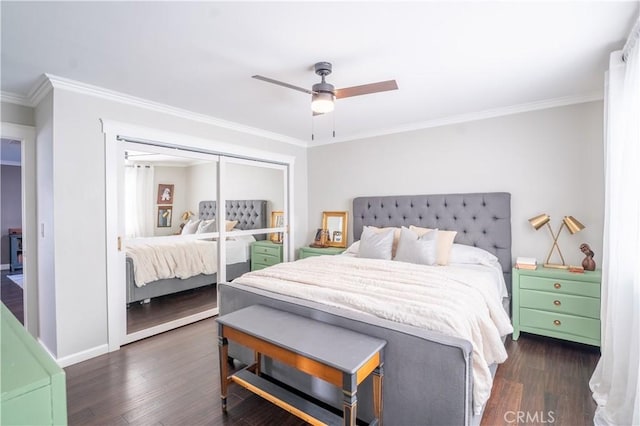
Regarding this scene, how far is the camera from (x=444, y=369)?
1495 millimetres

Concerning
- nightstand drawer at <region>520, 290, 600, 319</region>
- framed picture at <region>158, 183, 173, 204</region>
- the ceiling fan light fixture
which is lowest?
nightstand drawer at <region>520, 290, 600, 319</region>

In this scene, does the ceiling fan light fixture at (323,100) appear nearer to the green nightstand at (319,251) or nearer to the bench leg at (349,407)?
the bench leg at (349,407)

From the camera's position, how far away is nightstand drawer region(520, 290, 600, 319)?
2627mm

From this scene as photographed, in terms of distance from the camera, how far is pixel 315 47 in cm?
200

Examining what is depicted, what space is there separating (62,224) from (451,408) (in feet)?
10.2

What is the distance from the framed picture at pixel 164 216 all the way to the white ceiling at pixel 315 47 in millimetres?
1105

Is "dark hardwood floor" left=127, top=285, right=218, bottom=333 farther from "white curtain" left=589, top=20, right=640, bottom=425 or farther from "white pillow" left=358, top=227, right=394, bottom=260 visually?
"white curtain" left=589, top=20, right=640, bottom=425

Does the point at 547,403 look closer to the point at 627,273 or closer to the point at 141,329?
the point at 627,273

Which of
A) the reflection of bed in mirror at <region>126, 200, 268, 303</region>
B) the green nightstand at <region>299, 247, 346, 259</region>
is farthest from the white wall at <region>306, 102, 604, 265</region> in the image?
the reflection of bed in mirror at <region>126, 200, 268, 303</region>

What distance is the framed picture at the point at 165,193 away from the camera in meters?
3.20

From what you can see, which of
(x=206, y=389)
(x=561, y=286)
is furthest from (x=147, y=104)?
(x=561, y=286)

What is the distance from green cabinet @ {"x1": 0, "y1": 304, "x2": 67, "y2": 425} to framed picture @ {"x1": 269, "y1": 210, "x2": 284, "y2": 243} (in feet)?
12.6

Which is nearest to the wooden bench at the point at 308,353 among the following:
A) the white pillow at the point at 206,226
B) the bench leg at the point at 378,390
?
the bench leg at the point at 378,390

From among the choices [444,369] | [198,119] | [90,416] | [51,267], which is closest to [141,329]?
[51,267]
